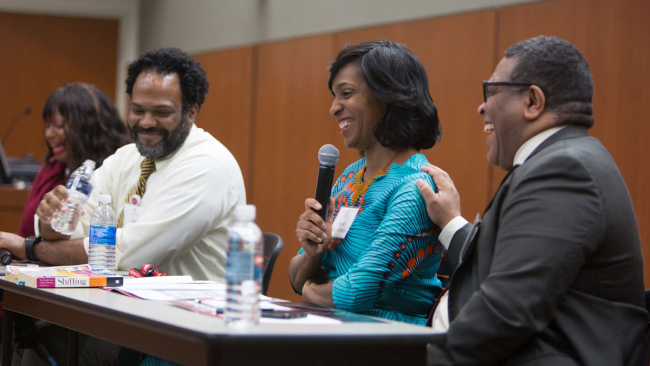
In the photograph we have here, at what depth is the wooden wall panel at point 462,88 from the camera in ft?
13.3

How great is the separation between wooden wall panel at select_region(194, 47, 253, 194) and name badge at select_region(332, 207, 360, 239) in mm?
4055

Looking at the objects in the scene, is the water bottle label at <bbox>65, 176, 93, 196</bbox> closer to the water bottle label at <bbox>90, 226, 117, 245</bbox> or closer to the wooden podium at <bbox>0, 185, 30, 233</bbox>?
the water bottle label at <bbox>90, 226, 117, 245</bbox>

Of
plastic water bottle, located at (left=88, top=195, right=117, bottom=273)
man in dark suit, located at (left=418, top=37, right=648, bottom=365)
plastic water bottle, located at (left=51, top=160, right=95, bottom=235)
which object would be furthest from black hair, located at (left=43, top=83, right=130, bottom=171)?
man in dark suit, located at (left=418, top=37, right=648, bottom=365)

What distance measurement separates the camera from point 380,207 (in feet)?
6.20

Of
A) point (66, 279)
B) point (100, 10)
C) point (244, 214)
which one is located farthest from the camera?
point (100, 10)

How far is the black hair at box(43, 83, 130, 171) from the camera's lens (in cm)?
327

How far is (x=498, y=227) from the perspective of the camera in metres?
1.47

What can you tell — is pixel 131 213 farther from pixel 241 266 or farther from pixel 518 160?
pixel 518 160

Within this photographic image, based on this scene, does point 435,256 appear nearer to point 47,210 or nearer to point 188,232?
point 188,232

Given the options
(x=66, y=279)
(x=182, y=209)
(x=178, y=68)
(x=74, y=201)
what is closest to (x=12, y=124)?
(x=178, y=68)

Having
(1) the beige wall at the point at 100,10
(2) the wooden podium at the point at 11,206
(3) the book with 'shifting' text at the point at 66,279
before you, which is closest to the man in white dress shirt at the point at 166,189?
(3) the book with 'shifting' text at the point at 66,279

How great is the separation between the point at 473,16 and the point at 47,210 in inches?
113

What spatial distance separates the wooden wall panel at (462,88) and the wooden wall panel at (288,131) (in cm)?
105

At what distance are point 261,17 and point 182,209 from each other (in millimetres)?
3672
